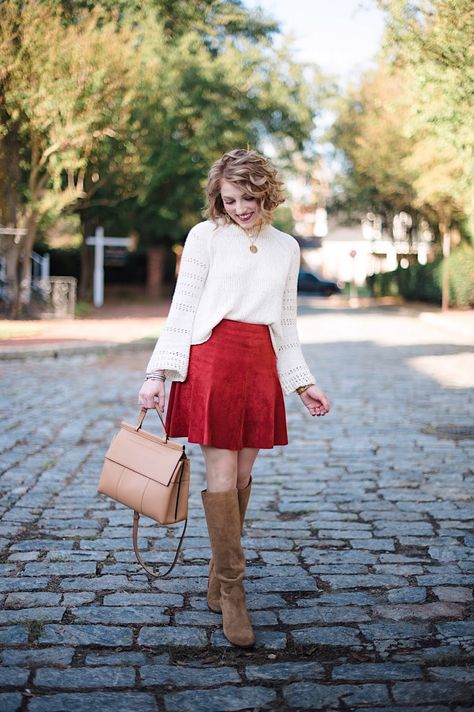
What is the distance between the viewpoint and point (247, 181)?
333 centimetres

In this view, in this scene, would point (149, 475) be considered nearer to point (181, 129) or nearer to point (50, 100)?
point (50, 100)

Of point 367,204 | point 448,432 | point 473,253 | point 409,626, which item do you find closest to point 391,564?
point 409,626

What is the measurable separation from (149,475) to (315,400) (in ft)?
2.48

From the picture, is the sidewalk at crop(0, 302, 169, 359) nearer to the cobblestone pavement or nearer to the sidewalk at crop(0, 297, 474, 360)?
the sidewalk at crop(0, 297, 474, 360)

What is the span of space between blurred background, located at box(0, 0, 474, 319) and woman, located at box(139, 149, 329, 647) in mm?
5773

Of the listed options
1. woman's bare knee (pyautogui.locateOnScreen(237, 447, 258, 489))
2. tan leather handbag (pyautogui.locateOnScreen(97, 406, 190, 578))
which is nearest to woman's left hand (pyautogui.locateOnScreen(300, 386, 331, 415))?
woman's bare knee (pyautogui.locateOnScreen(237, 447, 258, 489))

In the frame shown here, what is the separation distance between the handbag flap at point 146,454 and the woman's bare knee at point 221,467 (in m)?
0.14

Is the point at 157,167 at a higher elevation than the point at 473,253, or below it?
higher

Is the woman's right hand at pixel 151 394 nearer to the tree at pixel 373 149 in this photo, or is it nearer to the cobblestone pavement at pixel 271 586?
the cobblestone pavement at pixel 271 586

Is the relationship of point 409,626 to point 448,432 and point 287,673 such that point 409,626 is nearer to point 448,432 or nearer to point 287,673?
point 287,673

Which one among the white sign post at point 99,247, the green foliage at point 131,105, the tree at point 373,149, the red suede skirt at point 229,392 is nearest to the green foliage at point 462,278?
the tree at point 373,149

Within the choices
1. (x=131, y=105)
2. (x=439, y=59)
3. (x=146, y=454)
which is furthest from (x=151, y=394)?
(x=131, y=105)

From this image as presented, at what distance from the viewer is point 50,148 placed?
20.6 meters

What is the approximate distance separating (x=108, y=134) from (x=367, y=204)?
2479cm
